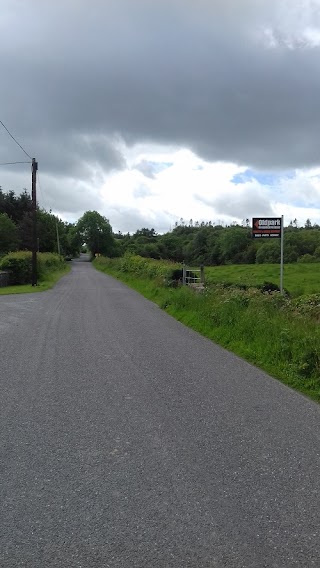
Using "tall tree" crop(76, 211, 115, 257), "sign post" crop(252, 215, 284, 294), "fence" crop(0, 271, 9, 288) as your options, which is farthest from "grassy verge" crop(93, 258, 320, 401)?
"tall tree" crop(76, 211, 115, 257)

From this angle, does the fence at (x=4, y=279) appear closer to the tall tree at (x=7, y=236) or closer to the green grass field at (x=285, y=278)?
the green grass field at (x=285, y=278)

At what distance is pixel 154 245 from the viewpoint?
106 meters

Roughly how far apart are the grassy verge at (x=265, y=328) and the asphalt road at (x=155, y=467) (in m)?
0.51

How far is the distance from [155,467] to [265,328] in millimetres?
6086

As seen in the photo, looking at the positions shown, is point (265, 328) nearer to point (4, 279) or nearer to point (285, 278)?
point (4, 279)

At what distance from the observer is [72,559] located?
114 inches

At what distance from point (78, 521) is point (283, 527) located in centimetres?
134

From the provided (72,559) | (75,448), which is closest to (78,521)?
(72,559)

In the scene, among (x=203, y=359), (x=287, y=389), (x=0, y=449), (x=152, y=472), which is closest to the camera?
(x=152, y=472)

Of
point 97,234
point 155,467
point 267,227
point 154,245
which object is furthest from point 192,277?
point 97,234

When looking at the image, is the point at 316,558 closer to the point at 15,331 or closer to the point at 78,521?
the point at 78,521

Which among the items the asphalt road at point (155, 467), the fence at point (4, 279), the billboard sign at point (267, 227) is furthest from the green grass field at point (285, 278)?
the asphalt road at point (155, 467)

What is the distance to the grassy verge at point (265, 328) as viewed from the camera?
7.58 m

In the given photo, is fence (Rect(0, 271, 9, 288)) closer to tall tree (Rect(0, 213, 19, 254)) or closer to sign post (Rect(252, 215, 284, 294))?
sign post (Rect(252, 215, 284, 294))
